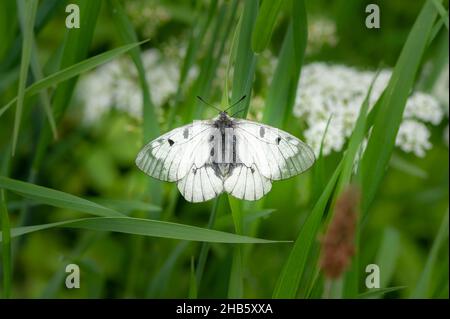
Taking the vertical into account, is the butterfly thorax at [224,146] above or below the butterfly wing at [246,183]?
above

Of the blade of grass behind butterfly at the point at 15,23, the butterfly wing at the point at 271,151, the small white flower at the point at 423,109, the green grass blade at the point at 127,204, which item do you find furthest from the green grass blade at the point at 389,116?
the blade of grass behind butterfly at the point at 15,23

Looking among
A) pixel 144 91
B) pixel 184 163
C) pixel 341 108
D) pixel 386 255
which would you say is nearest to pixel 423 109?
pixel 341 108

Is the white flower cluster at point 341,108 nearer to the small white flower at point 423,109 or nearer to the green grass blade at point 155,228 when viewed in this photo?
the small white flower at point 423,109

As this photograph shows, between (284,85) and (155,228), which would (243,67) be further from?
(155,228)

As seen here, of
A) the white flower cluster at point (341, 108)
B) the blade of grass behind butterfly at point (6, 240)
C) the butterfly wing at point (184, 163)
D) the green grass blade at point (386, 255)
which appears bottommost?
the green grass blade at point (386, 255)

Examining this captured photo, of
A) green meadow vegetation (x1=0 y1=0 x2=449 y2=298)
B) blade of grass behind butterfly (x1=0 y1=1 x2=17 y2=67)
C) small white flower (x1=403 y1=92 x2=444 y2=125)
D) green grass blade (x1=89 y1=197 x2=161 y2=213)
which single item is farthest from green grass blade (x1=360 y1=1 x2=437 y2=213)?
blade of grass behind butterfly (x1=0 y1=1 x2=17 y2=67)

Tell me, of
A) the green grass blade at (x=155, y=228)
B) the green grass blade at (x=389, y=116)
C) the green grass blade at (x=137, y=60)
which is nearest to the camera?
the green grass blade at (x=155, y=228)

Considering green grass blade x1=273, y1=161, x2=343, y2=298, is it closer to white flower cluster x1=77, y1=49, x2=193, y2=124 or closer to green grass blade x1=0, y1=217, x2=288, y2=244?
green grass blade x1=0, y1=217, x2=288, y2=244
